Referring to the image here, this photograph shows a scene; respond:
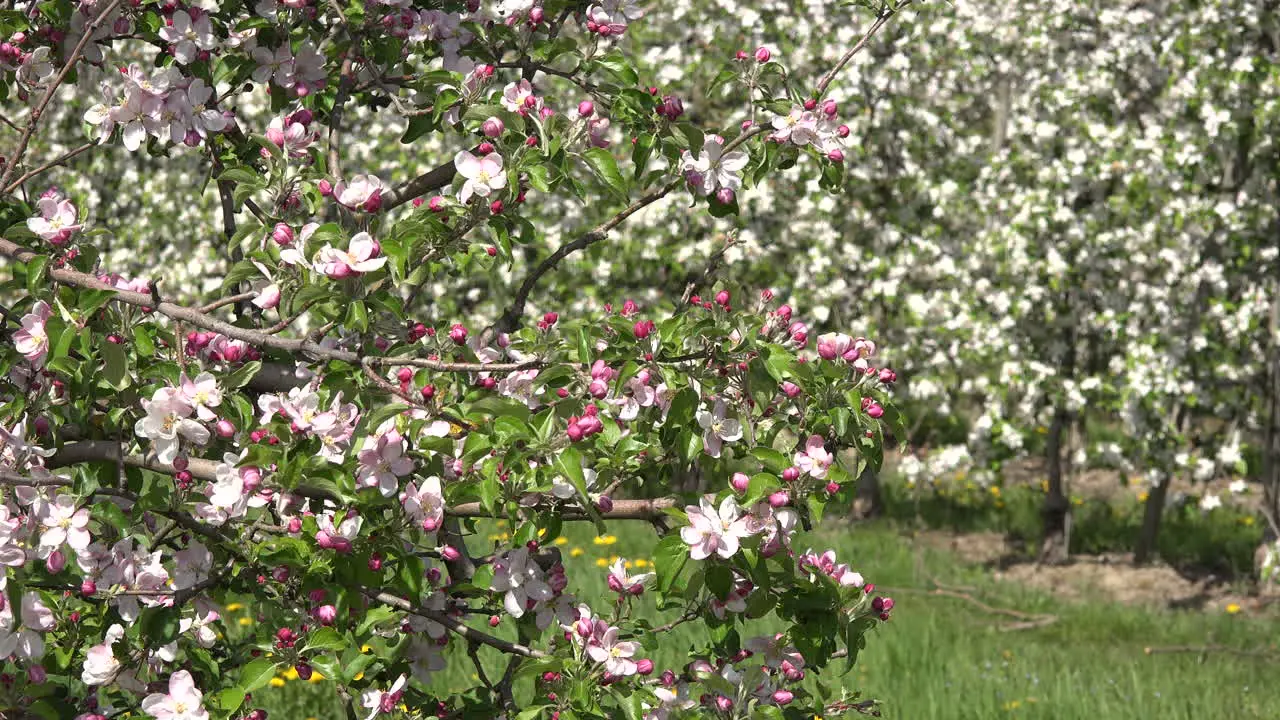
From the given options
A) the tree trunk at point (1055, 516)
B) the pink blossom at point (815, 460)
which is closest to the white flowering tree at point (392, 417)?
the pink blossom at point (815, 460)

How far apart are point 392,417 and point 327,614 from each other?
1.17 ft

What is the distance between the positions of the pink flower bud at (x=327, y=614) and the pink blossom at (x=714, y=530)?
61 centimetres

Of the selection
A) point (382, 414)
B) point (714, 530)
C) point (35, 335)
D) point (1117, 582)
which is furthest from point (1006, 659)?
point (35, 335)

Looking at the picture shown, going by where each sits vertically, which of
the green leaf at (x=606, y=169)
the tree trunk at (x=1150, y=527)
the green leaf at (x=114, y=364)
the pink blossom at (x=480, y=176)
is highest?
the green leaf at (x=606, y=169)

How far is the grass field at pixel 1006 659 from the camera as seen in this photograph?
15.2 feet

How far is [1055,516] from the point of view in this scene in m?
8.95

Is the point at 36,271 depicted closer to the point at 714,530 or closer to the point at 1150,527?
the point at 714,530

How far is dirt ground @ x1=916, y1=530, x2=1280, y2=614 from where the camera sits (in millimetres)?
7918

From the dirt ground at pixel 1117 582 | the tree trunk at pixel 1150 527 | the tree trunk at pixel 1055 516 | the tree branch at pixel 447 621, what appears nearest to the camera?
the tree branch at pixel 447 621

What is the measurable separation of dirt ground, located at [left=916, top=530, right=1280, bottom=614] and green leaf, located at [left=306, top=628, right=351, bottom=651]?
6423 millimetres

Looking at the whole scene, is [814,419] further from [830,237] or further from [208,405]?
[830,237]

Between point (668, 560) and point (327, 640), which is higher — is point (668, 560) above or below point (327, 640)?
above

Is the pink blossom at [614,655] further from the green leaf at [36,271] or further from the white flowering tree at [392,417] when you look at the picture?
the green leaf at [36,271]

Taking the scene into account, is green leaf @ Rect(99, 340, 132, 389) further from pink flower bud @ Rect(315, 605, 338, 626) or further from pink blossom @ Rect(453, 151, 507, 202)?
pink blossom @ Rect(453, 151, 507, 202)
